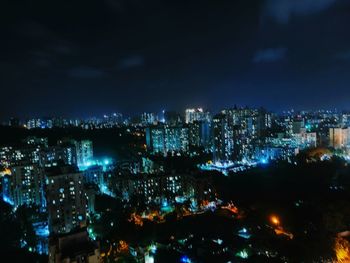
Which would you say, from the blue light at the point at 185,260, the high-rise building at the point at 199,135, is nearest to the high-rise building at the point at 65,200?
the blue light at the point at 185,260

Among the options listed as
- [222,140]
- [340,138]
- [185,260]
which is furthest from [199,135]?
[185,260]

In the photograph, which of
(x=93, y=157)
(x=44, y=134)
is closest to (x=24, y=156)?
(x=93, y=157)

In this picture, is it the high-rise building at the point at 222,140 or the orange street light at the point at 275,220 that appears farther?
the high-rise building at the point at 222,140

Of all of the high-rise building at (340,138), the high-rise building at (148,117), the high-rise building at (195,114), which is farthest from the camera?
the high-rise building at (148,117)

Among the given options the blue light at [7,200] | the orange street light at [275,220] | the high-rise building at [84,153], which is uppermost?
the high-rise building at [84,153]

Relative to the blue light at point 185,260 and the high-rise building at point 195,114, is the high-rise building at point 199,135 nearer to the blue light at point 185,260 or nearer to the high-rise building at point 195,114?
the high-rise building at point 195,114

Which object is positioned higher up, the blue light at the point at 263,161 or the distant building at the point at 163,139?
the distant building at the point at 163,139
